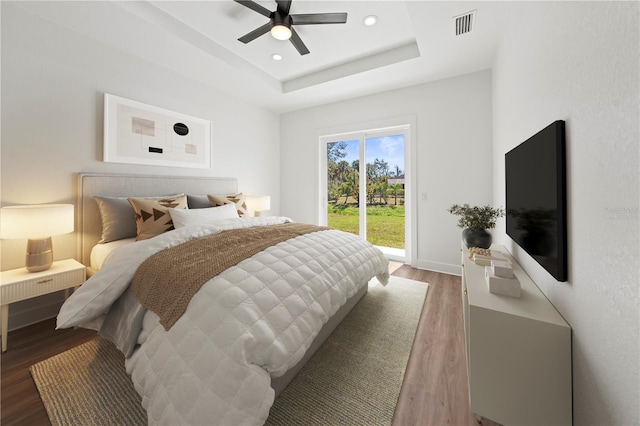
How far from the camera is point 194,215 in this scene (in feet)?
8.07

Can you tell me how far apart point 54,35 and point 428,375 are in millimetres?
3968

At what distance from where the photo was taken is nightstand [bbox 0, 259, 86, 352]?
1.64 metres

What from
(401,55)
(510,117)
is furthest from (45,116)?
(510,117)

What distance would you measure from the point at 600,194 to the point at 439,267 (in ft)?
8.73

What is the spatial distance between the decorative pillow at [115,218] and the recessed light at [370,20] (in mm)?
2915

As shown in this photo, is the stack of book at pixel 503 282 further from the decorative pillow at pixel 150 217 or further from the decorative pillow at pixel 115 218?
the decorative pillow at pixel 115 218

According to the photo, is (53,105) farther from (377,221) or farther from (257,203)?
(377,221)

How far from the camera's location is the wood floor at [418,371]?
1.19 metres

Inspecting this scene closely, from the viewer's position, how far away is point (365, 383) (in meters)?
1.39

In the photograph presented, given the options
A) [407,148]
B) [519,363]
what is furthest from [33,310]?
[407,148]

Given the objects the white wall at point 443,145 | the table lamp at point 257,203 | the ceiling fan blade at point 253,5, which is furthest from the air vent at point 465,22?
the table lamp at point 257,203

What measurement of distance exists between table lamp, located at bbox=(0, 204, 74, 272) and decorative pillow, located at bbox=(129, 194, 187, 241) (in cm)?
46

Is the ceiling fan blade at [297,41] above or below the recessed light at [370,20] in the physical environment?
below

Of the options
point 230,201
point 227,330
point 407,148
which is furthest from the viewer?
point 407,148
